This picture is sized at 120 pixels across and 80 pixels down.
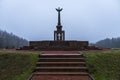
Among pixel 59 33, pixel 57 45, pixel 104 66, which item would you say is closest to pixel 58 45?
pixel 57 45

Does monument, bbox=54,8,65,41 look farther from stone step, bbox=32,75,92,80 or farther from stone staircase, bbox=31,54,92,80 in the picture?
stone step, bbox=32,75,92,80

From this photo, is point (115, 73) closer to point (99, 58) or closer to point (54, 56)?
point (99, 58)

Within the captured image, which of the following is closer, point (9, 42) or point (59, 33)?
point (59, 33)

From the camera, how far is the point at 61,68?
13.8m

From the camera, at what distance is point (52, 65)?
14305mm

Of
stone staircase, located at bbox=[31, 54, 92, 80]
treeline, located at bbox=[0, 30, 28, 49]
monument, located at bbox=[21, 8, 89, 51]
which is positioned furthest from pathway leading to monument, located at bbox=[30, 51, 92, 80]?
treeline, located at bbox=[0, 30, 28, 49]

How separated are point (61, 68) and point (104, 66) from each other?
Result: 212 centimetres

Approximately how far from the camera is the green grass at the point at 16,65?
12.8 m

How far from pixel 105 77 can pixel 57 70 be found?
2.47 m

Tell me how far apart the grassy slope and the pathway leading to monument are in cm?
36

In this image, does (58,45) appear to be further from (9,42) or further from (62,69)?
(9,42)

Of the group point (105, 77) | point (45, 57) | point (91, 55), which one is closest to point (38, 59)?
point (45, 57)

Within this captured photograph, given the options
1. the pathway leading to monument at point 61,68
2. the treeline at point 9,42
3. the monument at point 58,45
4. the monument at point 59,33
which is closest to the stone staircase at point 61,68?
the pathway leading to monument at point 61,68

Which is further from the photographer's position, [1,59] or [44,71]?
[1,59]
